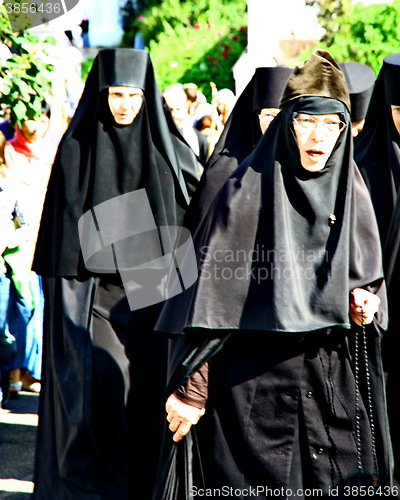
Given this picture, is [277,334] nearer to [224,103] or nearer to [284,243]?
[284,243]

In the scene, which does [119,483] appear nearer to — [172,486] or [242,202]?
[172,486]

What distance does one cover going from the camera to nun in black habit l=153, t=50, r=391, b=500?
10.2ft

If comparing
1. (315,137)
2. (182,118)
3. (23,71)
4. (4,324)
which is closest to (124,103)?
(23,71)

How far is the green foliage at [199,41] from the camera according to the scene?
17.9 meters

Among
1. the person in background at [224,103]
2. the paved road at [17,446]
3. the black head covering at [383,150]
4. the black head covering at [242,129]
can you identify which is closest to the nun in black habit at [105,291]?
the black head covering at [242,129]

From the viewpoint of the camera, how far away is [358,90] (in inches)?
233

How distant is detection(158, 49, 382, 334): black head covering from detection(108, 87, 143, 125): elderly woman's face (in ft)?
4.60

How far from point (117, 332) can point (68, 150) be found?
3.09 ft

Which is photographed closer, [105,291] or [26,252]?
[105,291]

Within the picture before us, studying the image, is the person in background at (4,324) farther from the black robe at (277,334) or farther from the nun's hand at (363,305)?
the nun's hand at (363,305)

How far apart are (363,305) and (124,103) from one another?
6.20ft

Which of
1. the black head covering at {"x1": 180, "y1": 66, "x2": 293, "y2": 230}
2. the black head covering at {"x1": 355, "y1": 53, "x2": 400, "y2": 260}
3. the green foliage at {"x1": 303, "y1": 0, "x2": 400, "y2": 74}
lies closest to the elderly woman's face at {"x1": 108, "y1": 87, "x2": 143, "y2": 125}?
the black head covering at {"x1": 180, "y1": 66, "x2": 293, "y2": 230}

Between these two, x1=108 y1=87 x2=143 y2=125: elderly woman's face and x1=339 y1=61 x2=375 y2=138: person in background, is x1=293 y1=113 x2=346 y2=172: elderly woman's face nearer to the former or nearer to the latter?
x1=108 y1=87 x2=143 y2=125: elderly woman's face

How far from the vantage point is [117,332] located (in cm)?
441
